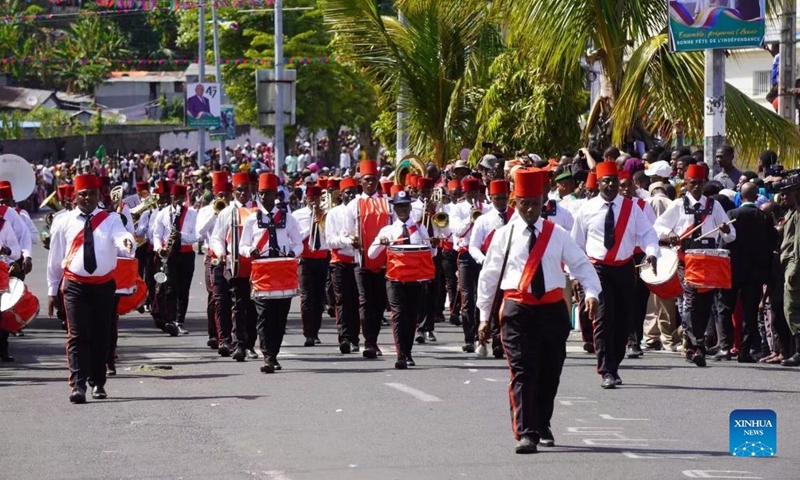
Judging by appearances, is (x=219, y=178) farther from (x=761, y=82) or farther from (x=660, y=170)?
(x=761, y=82)

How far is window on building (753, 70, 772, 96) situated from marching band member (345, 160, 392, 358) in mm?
29656

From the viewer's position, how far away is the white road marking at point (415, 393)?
13.3 metres

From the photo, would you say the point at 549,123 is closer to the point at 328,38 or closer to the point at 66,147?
the point at 328,38

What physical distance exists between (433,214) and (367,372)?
3267mm

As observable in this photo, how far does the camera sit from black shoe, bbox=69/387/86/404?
44.3ft

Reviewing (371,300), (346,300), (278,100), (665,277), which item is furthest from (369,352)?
(278,100)

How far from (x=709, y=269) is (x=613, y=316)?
1.97 meters

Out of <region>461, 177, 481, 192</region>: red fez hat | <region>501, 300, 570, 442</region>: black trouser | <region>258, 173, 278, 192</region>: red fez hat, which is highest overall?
<region>258, 173, 278, 192</region>: red fez hat

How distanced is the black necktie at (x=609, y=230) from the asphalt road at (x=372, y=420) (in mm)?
1317

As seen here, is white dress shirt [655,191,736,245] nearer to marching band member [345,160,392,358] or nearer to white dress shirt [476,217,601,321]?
marching band member [345,160,392,358]

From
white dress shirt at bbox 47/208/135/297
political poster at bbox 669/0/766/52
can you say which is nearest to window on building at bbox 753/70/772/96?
political poster at bbox 669/0/766/52

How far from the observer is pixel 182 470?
10.2 metres

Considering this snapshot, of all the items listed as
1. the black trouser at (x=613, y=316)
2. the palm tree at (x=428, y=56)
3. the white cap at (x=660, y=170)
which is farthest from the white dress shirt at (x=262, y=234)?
the palm tree at (x=428, y=56)

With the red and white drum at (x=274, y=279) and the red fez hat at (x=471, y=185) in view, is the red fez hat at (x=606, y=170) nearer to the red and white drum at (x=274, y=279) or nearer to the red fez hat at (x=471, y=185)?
the red and white drum at (x=274, y=279)
